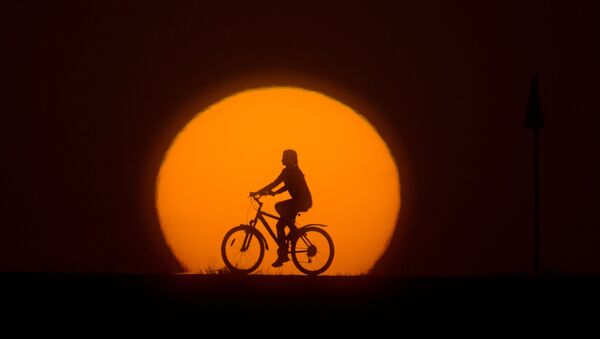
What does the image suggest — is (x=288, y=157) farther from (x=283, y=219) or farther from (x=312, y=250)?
(x=312, y=250)

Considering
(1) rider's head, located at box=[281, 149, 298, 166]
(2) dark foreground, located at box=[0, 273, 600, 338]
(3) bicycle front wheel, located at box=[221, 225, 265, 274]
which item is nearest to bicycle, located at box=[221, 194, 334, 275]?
(3) bicycle front wheel, located at box=[221, 225, 265, 274]

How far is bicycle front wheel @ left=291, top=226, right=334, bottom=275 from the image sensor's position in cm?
1424

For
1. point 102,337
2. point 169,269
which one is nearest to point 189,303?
point 102,337

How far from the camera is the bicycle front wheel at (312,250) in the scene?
46.7 feet

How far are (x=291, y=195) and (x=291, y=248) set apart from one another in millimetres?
941

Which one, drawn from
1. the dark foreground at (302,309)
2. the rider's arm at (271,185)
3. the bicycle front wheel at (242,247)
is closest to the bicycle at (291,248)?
the bicycle front wheel at (242,247)

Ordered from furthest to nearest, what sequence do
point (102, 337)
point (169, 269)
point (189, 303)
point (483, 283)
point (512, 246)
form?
point (512, 246)
point (169, 269)
point (483, 283)
point (189, 303)
point (102, 337)

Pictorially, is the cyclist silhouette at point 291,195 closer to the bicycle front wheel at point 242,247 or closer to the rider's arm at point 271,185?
the rider's arm at point 271,185

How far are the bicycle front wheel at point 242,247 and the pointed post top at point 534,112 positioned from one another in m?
4.45

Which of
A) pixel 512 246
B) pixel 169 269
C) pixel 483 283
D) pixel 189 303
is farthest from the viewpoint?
pixel 512 246

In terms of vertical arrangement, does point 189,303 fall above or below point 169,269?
below

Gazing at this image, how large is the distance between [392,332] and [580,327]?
1267 millimetres

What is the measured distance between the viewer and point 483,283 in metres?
7.40

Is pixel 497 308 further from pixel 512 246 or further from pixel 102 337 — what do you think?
pixel 512 246
